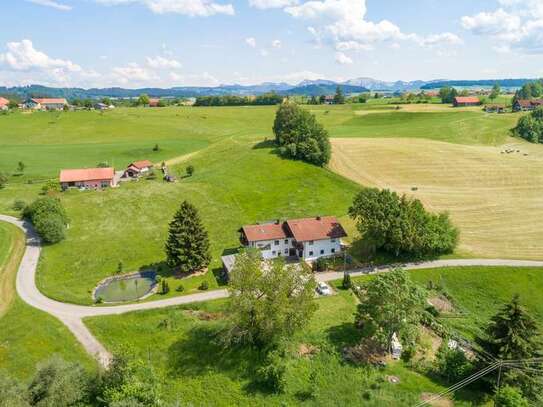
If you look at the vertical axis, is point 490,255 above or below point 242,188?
below

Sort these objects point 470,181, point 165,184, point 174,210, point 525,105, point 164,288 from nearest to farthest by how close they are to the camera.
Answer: point 164,288, point 174,210, point 470,181, point 165,184, point 525,105

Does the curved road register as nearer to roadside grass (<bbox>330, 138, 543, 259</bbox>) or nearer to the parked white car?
the parked white car

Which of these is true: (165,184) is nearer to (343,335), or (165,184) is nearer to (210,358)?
(210,358)

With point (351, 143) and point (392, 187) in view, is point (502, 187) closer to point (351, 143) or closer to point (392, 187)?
point (392, 187)

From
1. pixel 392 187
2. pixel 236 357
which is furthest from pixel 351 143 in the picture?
pixel 236 357

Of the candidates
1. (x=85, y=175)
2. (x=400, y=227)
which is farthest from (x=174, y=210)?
(x=400, y=227)

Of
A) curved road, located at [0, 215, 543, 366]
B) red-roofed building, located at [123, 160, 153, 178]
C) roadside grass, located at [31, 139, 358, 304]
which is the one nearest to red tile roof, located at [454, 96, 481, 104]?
roadside grass, located at [31, 139, 358, 304]
